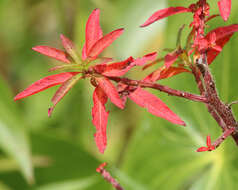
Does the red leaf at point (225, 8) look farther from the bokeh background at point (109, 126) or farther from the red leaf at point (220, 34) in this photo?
the bokeh background at point (109, 126)

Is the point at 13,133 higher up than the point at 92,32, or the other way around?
the point at 13,133

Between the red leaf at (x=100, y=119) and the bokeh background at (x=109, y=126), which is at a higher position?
the bokeh background at (x=109, y=126)

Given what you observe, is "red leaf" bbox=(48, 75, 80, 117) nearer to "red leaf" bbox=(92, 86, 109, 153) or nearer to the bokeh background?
"red leaf" bbox=(92, 86, 109, 153)

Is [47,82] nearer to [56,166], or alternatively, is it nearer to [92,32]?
[92,32]

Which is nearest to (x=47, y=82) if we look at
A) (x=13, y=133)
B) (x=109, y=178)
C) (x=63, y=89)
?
(x=63, y=89)

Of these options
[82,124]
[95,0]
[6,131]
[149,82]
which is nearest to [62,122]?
[82,124]

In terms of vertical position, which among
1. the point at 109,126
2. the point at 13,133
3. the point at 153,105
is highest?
the point at 109,126

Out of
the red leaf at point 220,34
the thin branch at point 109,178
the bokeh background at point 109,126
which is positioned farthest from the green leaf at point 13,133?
the red leaf at point 220,34
